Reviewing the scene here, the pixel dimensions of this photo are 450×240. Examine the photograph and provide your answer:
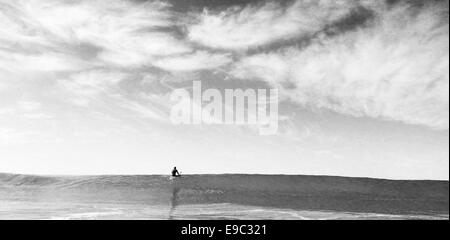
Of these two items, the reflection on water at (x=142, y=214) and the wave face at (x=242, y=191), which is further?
the wave face at (x=242, y=191)

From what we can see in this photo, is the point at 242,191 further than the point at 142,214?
Yes

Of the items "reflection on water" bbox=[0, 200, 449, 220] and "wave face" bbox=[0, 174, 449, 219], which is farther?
"wave face" bbox=[0, 174, 449, 219]
